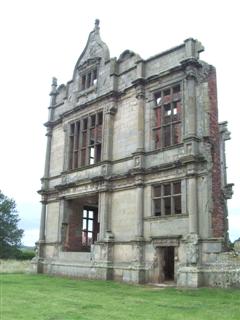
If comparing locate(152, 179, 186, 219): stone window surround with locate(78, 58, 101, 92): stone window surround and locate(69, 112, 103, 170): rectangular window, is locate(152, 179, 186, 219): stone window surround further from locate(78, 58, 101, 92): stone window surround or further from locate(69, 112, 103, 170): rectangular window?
locate(78, 58, 101, 92): stone window surround

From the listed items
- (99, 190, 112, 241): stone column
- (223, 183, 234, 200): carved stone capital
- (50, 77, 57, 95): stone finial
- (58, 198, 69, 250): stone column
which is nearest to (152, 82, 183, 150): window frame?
(99, 190, 112, 241): stone column

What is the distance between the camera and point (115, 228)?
2056 cm

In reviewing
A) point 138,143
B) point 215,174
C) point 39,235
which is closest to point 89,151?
point 138,143

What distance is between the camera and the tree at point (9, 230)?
49219 millimetres

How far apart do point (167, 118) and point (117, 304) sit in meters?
10.5

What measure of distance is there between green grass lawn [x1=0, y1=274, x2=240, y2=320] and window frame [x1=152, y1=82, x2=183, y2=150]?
274 inches

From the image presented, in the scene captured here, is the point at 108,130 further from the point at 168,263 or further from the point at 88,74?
the point at 168,263

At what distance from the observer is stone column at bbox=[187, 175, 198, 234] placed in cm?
1667

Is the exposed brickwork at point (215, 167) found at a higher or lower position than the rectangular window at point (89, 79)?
lower

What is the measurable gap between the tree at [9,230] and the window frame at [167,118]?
34.2 m

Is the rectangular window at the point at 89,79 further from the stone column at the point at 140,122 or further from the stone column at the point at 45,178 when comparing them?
the stone column at the point at 140,122

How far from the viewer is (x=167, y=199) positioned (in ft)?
61.6

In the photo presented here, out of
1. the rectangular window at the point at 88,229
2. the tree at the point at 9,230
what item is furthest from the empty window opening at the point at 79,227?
the tree at the point at 9,230

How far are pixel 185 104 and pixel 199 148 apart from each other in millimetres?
2218
